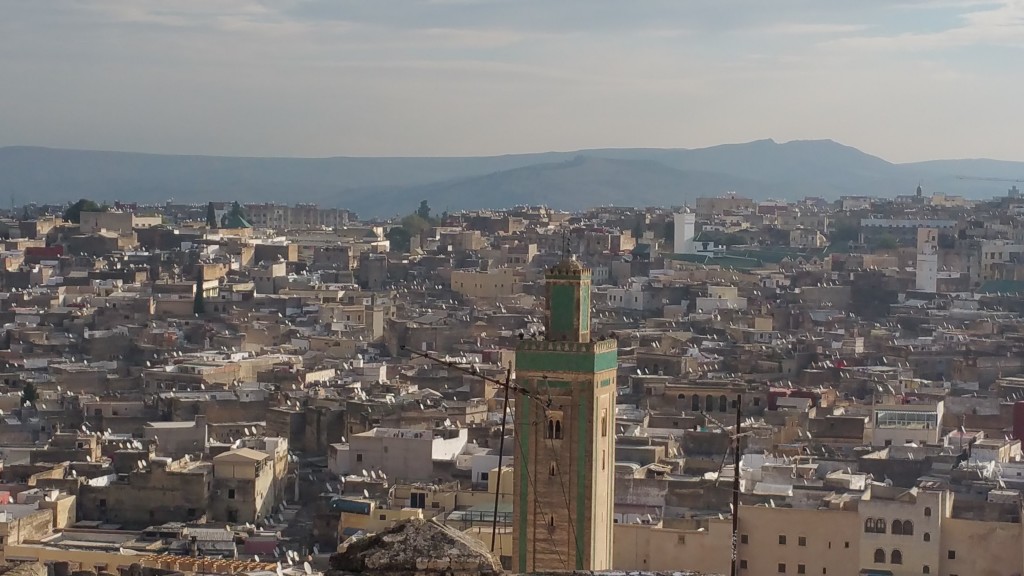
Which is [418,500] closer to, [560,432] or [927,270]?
[560,432]

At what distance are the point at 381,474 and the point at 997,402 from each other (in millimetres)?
11810

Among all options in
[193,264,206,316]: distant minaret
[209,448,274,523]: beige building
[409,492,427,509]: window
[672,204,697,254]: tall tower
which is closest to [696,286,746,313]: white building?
[193,264,206,316]: distant minaret

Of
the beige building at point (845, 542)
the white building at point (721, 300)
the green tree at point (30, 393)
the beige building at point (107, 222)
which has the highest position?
the beige building at point (107, 222)

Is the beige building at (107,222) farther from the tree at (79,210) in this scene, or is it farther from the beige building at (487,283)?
the beige building at (487,283)

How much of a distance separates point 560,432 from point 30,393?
72.3 ft

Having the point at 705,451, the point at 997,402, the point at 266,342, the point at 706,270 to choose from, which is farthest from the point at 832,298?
the point at 705,451

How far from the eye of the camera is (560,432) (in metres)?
18.1

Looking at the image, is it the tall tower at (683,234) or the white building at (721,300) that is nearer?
the white building at (721,300)

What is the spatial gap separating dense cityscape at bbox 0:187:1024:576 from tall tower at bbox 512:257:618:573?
25 mm

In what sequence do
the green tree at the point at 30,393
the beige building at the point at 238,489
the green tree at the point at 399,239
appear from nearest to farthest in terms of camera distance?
the beige building at the point at 238,489 < the green tree at the point at 30,393 < the green tree at the point at 399,239

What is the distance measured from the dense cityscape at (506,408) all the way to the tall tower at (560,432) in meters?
0.02

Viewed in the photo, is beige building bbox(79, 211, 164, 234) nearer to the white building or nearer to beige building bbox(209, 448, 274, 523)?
the white building

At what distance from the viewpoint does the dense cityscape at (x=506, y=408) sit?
1841cm

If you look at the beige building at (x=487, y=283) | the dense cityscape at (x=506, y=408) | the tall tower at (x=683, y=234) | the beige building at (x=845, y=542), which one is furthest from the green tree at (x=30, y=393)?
the tall tower at (x=683, y=234)
